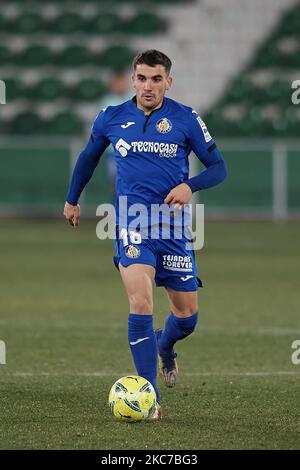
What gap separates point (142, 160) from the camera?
6.51 meters

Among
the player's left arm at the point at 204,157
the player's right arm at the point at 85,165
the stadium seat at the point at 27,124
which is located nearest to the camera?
the player's left arm at the point at 204,157

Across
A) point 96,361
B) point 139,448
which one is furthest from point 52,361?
point 139,448

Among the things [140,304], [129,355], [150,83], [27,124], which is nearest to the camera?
[140,304]

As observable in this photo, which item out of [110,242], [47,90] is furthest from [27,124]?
[110,242]

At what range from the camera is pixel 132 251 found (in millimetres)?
6355

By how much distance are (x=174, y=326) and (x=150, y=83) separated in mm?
1479

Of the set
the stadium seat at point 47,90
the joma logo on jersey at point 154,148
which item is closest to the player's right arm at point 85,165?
the joma logo on jersey at point 154,148

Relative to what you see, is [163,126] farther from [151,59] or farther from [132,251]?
[132,251]

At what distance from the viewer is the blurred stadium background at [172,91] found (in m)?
22.5

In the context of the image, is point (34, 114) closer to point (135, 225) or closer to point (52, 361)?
point (52, 361)

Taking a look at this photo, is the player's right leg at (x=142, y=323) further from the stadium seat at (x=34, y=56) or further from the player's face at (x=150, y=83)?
the stadium seat at (x=34, y=56)

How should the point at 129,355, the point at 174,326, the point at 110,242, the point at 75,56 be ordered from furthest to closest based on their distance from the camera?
the point at 75,56, the point at 110,242, the point at 129,355, the point at 174,326

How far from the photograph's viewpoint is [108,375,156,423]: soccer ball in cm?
591

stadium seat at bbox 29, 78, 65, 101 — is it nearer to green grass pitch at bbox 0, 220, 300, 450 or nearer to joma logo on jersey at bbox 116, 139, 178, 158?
green grass pitch at bbox 0, 220, 300, 450
